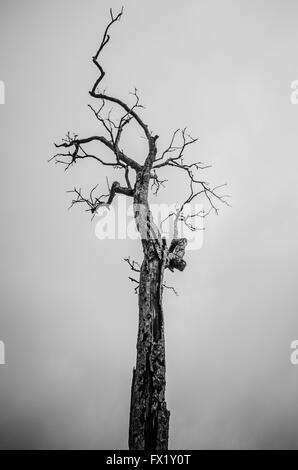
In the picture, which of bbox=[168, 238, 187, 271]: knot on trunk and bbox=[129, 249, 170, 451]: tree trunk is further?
bbox=[168, 238, 187, 271]: knot on trunk

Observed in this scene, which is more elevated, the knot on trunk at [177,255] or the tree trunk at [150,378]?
the knot on trunk at [177,255]

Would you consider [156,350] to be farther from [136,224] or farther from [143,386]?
[136,224]

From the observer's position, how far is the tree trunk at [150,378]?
4039mm

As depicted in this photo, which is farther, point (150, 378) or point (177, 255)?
point (177, 255)

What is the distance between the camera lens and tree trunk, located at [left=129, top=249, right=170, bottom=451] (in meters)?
4.04

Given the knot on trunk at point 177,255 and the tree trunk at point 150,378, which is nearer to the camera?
the tree trunk at point 150,378

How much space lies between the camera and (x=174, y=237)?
6.12m

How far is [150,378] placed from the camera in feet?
14.0

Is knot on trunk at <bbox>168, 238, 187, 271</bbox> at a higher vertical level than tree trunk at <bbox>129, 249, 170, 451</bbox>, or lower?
higher

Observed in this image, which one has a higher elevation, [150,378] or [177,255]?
[177,255]
